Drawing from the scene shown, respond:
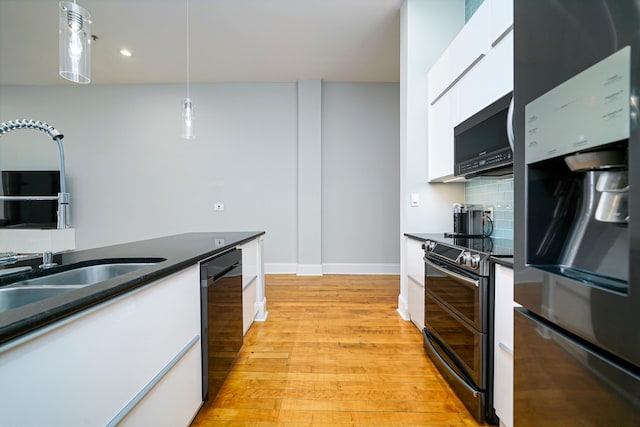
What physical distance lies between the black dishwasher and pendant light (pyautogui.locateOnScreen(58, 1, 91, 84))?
3.63 feet

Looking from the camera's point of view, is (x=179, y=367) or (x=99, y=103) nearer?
(x=179, y=367)

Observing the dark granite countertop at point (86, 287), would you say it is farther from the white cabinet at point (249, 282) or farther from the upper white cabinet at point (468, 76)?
the upper white cabinet at point (468, 76)

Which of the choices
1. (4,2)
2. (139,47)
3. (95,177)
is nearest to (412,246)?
(139,47)

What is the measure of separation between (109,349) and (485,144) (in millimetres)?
2083

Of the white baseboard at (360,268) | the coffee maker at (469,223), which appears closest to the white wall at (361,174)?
the white baseboard at (360,268)

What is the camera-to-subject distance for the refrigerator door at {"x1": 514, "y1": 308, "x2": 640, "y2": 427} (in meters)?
0.51

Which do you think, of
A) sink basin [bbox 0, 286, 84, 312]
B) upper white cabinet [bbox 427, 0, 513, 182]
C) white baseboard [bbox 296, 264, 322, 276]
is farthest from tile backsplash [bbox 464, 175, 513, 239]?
white baseboard [bbox 296, 264, 322, 276]

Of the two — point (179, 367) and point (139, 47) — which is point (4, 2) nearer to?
point (139, 47)

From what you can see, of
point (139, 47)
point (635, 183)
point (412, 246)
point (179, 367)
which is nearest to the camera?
point (635, 183)

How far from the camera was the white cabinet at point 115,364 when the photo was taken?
57cm

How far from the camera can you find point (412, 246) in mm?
2574

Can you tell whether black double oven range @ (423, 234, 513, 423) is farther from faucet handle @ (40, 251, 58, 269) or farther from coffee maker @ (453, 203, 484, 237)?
faucet handle @ (40, 251, 58, 269)

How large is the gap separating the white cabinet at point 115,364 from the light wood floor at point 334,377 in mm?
403

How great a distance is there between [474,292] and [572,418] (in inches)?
34.2
